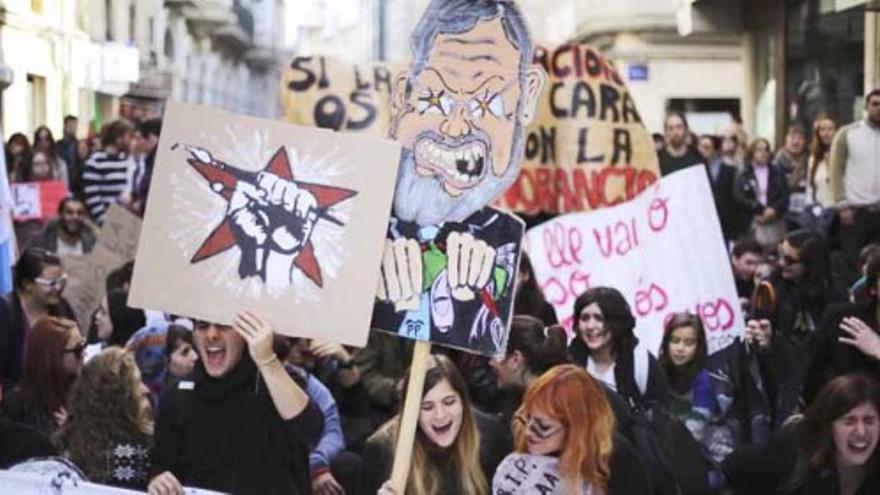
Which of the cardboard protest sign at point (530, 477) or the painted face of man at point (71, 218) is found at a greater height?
the painted face of man at point (71, 218)

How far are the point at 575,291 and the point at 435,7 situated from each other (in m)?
4.29

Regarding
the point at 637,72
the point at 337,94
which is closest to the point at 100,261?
the point at 337,94

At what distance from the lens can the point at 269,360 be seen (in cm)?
563

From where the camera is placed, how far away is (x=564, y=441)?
5.68m

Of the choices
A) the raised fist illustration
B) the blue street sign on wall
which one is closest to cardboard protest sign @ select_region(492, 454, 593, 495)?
the raised fist illustration

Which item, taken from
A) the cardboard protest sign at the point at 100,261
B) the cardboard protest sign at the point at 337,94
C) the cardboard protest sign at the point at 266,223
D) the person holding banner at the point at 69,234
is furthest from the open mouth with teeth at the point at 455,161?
the person holding banner at the point at 69,234

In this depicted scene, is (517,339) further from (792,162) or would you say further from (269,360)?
(792,162)

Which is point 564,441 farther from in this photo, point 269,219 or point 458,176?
point 269,219

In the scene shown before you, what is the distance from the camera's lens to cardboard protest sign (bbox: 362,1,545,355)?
223 inches

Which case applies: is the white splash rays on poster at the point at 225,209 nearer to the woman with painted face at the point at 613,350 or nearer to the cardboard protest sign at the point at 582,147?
the woman with painted face at the point at 613,350

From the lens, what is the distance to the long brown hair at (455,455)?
588 centimetres

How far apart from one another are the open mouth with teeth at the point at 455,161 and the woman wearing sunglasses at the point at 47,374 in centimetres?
173

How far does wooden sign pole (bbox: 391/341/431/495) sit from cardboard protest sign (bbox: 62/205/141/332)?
557cm

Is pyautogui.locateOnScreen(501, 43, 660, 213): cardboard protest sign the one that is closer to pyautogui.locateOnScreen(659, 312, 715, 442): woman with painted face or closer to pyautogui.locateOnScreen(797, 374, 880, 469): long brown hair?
pyautogui.locateOnScreen(659, 312, 715, 442): woman with painted face
